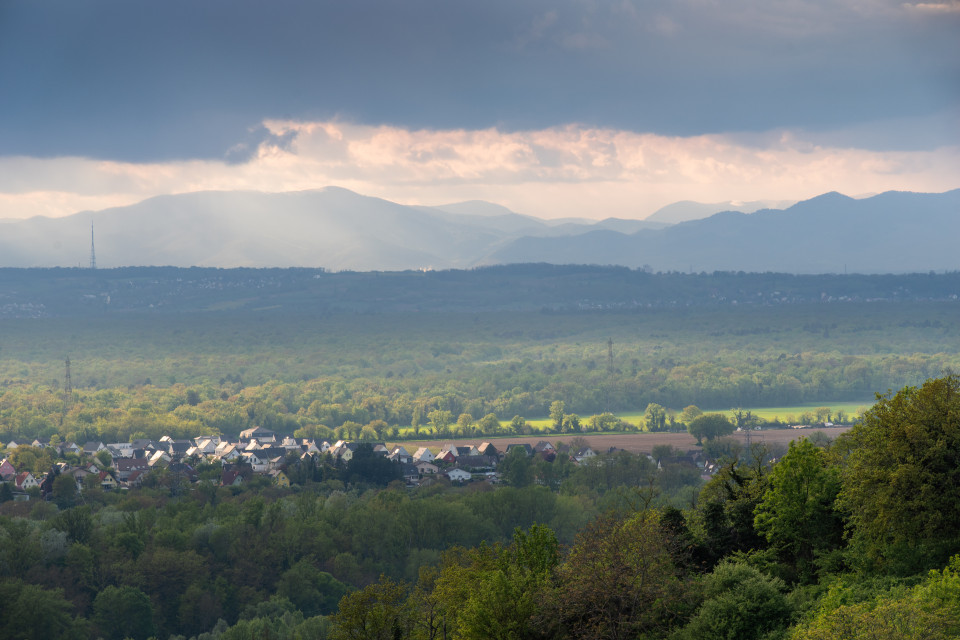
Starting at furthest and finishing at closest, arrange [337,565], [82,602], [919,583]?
[337,565] < [82,602] < [919,583]

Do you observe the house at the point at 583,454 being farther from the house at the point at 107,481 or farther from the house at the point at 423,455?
the house at the point at 107,481

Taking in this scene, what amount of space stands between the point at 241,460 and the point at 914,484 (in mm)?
81584

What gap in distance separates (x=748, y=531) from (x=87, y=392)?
154m

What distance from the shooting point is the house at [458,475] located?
100250 mm

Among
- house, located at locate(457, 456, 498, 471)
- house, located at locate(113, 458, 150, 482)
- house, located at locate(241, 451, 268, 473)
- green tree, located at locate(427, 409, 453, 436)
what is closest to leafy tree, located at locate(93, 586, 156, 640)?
house, located at locate(113, 458, 150, 482)

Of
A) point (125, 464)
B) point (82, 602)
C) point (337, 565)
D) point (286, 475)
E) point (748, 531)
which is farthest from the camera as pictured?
point (125, 464)

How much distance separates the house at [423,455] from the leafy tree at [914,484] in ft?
253

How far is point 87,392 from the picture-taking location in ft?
594

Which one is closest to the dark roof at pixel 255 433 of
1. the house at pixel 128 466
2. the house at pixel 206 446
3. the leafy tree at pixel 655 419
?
the house at pixel 206 446

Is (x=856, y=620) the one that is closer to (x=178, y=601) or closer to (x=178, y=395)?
(x=178, y=601)

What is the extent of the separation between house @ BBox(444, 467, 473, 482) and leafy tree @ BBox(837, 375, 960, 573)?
6531 centimetres

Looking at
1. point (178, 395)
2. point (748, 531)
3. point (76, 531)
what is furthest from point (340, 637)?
point (178, 395)

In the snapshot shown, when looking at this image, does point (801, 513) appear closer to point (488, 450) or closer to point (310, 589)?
point (310, 589)

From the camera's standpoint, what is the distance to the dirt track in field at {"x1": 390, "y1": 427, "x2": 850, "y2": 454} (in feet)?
385
